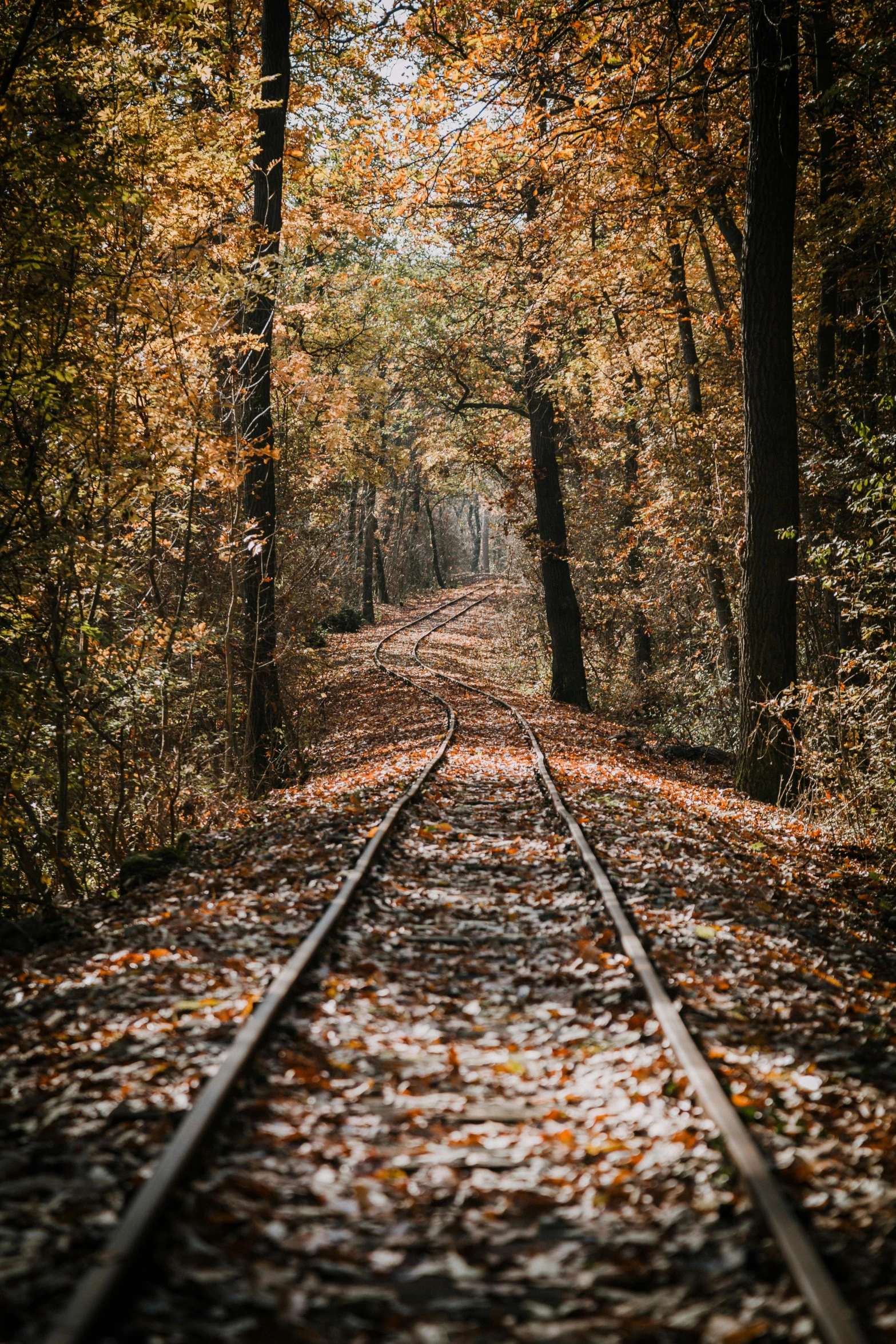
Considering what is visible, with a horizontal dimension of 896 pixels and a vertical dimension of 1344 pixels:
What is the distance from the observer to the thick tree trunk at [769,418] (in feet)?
31.3

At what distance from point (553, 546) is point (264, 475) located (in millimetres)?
7082

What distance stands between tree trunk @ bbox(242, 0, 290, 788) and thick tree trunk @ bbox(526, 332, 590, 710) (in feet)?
20.0

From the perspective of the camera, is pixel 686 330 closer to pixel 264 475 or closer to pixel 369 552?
pixel 264 475

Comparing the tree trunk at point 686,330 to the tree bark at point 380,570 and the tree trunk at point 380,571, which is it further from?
the tree bark at point 380,570

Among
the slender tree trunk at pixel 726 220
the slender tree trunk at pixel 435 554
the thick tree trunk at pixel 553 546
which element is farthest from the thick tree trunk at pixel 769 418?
the slender tree trunk at pixel 435 554

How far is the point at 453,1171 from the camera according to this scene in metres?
3.19

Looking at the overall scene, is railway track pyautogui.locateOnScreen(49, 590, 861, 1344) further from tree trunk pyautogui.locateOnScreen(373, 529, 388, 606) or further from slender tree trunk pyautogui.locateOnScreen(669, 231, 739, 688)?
tree trunk pyautogui.locateOnScreen(373, 529, 388, 606)

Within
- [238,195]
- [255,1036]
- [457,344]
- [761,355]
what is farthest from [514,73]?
[255,1036]

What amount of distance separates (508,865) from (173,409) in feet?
16.7

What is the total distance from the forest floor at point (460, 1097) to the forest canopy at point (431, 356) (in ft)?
7.33

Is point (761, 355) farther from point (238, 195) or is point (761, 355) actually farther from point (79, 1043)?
point (79, 1043)

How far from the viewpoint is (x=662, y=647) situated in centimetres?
2186

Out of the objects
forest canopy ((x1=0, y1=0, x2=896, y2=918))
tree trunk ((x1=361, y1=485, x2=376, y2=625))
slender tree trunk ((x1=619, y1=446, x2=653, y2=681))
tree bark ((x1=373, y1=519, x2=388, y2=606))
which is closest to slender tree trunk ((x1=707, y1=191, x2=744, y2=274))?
forest canopy ((x1=0, y1=0, x2=896, y2=918))

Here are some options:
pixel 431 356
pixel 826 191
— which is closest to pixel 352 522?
pixel 431 356
